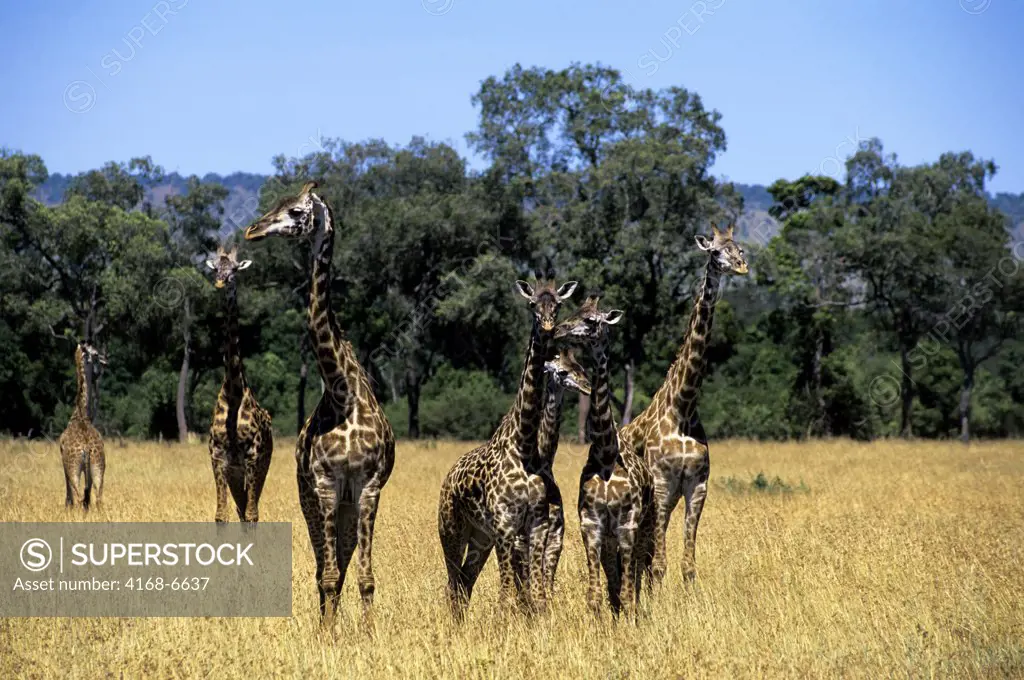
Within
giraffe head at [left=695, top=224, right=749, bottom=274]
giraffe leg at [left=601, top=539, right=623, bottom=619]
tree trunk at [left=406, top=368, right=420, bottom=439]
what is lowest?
tree trunk at [left=406, top=368, right=420, bottom=439]

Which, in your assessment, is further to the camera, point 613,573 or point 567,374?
point 613,573

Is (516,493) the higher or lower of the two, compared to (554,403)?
lower

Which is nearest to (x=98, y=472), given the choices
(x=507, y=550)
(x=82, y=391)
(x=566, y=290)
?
(x=82, y=391)

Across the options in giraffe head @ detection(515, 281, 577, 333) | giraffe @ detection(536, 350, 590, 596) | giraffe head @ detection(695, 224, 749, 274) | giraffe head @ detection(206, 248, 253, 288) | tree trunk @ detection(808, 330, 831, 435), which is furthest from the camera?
tree trunk @ detection(808, 330, 831, 435)

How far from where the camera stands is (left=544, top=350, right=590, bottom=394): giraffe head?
332 inches

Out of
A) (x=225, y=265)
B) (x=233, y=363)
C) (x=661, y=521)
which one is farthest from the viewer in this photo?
(x=233, y=363)

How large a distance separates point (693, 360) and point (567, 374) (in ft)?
7.60

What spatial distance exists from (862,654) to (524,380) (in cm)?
301

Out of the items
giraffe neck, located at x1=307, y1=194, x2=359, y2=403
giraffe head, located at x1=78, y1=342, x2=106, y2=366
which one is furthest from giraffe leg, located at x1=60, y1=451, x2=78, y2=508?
giraffe neck, located at x1=307, y1=194, x2=359, y2=403

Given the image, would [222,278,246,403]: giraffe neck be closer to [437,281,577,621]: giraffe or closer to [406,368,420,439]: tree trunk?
[437,281,577,621]: giraffe

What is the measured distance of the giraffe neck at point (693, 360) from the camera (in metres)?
10.3

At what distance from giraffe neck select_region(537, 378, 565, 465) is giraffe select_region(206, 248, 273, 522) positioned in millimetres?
4409
